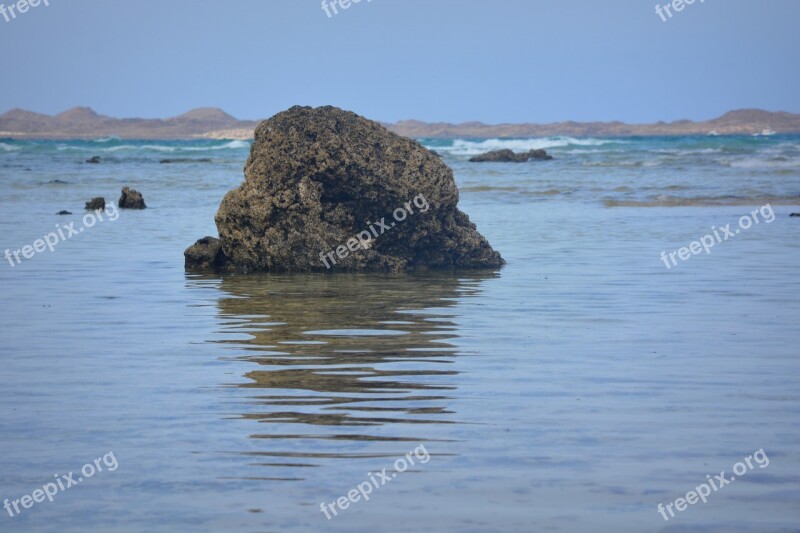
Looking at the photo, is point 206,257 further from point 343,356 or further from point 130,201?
point 130,201

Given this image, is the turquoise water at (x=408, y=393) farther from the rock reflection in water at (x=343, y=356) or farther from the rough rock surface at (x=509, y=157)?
the rough rock surface at (x=509, y=157)

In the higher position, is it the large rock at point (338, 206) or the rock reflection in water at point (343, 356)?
the large rock at point (338, 206)

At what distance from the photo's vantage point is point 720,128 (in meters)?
160

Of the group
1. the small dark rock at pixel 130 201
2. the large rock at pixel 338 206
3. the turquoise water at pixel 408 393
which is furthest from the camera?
the small dark rock at pixel 130 201

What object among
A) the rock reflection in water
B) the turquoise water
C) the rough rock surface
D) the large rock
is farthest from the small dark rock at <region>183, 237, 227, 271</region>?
the rough rock surface

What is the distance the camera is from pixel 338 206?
13383mm

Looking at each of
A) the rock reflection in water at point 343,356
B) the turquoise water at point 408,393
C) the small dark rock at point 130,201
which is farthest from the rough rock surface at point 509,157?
the rock reflection in water at point 343,356

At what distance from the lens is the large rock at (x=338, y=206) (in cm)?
1317

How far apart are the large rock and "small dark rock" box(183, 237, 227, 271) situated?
0.05ft

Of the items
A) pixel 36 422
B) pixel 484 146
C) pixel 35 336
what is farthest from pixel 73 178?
pixel 484 146

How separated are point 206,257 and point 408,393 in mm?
7386

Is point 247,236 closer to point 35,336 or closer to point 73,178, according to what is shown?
point 35,336

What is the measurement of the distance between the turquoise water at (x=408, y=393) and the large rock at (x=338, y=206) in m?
0.61

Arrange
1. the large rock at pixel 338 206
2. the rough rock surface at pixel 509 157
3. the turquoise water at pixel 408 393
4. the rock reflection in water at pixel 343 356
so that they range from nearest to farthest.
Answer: the turquoise water at pixel 408 393
the rock reflection in water at pixel 343 356
the large rock at pixel 338 206
the rough rock surface at pixel 509 157
